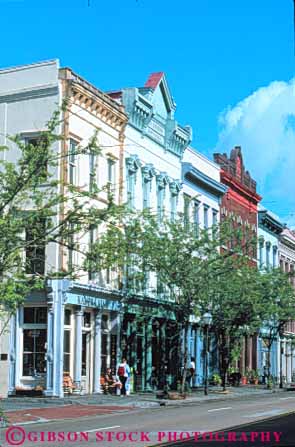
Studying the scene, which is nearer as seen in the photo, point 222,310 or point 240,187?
point 222,310

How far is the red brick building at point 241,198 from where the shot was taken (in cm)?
5531

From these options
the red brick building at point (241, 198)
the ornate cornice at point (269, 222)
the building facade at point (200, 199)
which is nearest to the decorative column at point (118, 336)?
the building facade at point (200, 199)

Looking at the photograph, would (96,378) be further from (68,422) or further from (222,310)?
(68,422)

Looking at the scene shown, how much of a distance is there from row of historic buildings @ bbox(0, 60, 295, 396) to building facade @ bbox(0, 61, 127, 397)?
4cm

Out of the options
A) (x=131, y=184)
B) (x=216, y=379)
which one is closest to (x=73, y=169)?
(x=131, y=184)

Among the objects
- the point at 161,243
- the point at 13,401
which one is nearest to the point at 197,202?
the point at 161,243

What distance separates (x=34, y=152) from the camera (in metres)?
21.3

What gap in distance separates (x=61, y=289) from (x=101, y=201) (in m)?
5.34

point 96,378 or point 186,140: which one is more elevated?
point 186,140

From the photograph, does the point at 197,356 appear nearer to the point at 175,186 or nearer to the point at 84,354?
the point at 175,186

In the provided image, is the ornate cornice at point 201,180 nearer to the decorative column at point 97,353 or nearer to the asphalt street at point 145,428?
the decorative column at point 97,353

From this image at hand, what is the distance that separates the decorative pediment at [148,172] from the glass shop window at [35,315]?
1025cm

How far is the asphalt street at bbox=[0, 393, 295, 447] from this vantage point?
57.3 feet

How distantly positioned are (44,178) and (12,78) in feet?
50.0
